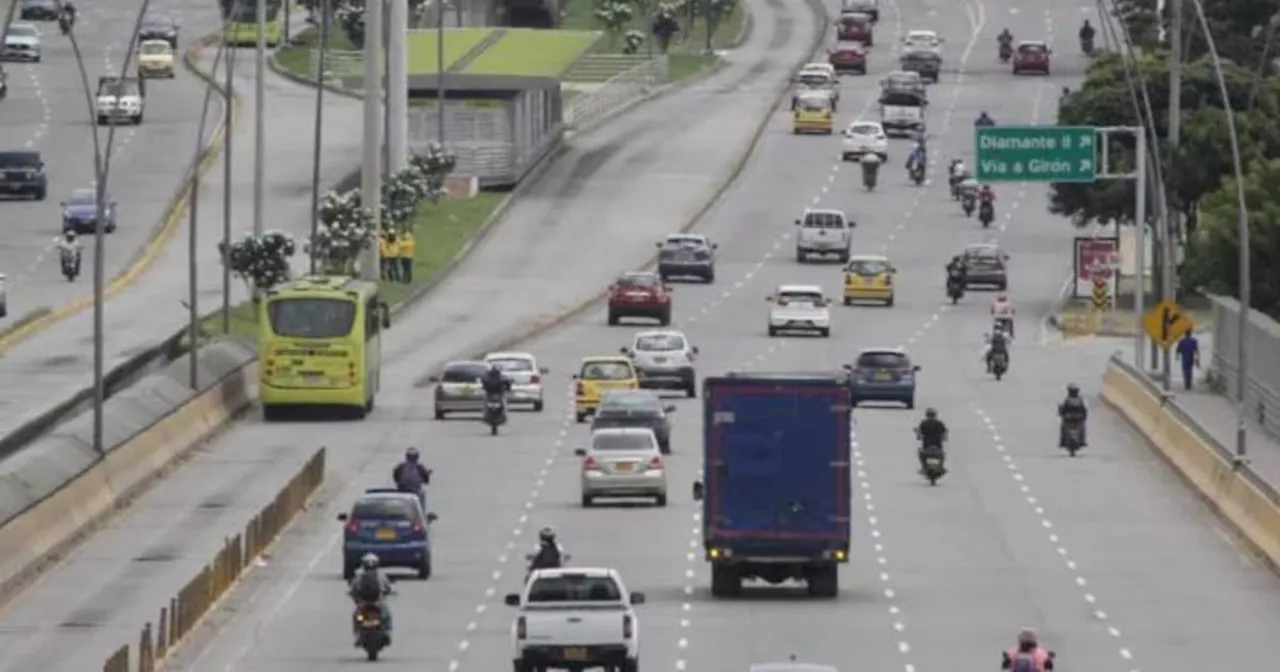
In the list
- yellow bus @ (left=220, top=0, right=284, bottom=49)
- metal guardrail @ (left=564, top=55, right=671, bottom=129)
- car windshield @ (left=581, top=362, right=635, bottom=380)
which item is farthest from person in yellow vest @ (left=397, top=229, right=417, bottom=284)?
yellow bus @ (left=220, top=0, right=284, bottom=49)

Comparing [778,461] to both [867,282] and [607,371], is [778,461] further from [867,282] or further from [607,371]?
[867,282]

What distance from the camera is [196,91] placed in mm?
148625

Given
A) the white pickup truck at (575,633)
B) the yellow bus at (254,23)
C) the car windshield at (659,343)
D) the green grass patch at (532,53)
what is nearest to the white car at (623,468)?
the car windshield at (659,343)

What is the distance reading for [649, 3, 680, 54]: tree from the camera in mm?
167875

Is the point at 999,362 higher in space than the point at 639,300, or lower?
lower

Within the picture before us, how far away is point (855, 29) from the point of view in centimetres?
17250

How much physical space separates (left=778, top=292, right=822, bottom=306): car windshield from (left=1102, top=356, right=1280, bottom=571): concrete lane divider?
50.7 ft

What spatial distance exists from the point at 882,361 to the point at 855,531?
22135 millimetres

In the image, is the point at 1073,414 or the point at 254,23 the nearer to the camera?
the point at 1073,414

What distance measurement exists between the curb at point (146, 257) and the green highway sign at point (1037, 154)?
17792 mm

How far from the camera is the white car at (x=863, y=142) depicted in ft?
456

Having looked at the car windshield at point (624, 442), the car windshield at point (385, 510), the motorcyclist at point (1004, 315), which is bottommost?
the motorcyclist at point (1004, 315)

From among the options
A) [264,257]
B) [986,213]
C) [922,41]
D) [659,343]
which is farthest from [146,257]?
[922,41]

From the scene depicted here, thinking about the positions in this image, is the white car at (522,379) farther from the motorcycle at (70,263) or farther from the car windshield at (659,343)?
the motorcycle at (70,263)
